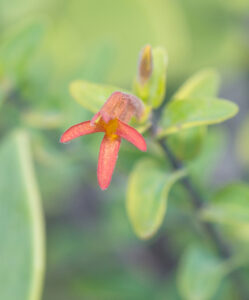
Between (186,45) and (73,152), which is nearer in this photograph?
(73,152)

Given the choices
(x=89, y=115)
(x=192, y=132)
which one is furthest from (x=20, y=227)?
(x=192, y=132)

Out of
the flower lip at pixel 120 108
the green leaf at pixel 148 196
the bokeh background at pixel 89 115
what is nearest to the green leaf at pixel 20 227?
the bokeh background at pixel 89 115

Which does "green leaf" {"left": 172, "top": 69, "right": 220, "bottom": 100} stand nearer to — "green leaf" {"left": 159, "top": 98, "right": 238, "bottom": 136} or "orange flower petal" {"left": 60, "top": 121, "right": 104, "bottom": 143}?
"green leaf" {"left": 159, "top": 98, "right": 238, "bottom": 136}

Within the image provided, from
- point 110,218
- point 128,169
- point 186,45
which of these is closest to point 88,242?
point 110,218

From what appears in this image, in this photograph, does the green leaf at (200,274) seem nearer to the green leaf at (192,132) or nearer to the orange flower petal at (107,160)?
the green leaf at (192,132)

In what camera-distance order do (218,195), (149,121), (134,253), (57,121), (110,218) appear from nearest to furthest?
(149,121)
(218,195)
(57,121)
(110,218)
(134,253)

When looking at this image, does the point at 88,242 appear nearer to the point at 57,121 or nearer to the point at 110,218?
the point at 110,218
